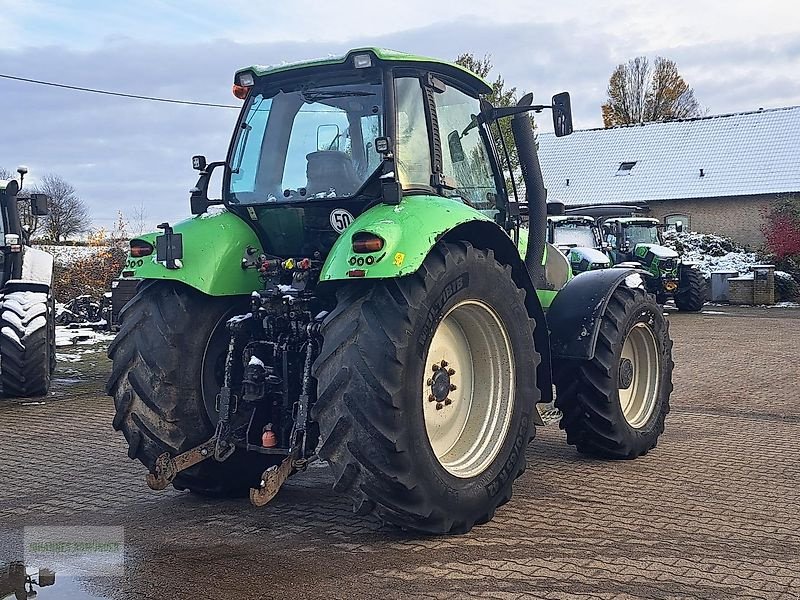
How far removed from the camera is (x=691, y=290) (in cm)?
2370

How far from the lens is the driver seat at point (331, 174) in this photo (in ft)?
17.4

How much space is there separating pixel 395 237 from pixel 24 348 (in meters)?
7.17

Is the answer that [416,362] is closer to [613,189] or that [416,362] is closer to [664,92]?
[613,189]

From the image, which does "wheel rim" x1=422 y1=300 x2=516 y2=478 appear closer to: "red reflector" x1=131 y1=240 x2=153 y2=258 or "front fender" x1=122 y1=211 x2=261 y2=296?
"front fender" x1=122 y1=211 x2=261 y2=296

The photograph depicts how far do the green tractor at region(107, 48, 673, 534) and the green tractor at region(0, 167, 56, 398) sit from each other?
5341 millimetres

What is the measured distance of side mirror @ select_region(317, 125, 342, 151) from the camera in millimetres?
5551

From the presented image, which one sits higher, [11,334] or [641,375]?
[11,334]

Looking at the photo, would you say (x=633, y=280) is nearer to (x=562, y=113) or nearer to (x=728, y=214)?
(x=562, y=113)

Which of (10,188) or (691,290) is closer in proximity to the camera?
(10,188)

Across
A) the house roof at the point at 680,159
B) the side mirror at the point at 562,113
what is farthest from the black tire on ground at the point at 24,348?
the house roof at the point at 680,159

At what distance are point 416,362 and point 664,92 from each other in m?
58.5

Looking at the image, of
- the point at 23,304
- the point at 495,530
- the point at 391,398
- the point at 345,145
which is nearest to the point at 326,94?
the point at 345,145

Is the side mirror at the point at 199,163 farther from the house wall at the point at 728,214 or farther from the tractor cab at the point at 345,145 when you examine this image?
the house wall at the point at 728,214

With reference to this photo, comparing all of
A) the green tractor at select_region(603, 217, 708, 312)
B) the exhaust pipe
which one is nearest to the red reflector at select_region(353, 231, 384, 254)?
the exhaust pipe
